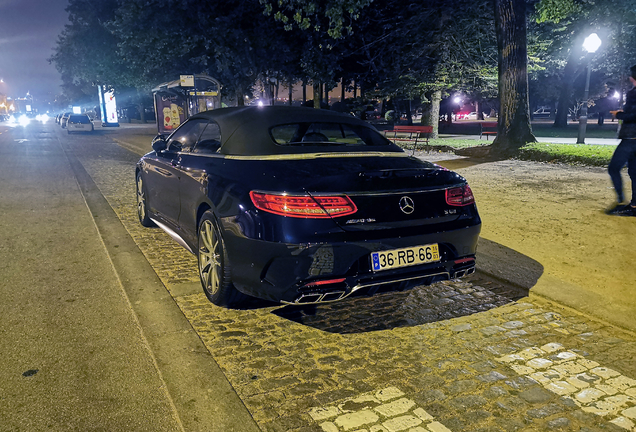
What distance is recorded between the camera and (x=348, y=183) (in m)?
3.46

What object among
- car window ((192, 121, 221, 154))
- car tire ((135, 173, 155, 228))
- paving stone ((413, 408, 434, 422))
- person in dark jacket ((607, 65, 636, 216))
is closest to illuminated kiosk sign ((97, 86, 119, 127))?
Answer: car tire ((135, 173, 155, 228))

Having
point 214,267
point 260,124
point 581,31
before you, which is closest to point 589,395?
point 214,267

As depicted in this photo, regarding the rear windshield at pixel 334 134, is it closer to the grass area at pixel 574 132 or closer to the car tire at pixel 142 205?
the car tire at pixel 142 205

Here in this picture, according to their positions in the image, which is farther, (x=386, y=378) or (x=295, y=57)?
(x=295, y=57)

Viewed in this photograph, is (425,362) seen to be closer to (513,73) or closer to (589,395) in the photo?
(589,395)

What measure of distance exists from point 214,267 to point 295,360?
1.19 meters

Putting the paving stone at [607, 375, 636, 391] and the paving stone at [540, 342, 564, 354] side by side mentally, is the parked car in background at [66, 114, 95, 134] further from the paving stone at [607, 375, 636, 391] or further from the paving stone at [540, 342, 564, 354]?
the paving stone at [607, 375, 636, 391]

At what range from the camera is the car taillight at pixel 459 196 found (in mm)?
3796

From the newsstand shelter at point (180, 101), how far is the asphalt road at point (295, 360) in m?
18.1

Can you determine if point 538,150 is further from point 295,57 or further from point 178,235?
point 295,57

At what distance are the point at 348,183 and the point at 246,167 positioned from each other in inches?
35.6

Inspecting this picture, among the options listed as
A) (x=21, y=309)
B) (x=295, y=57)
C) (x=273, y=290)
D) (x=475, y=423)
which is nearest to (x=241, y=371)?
(x=273, y=290)

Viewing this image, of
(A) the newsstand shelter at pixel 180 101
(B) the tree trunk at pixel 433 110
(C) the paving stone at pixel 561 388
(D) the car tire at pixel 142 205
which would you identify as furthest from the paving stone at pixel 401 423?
(B) the tree trunk at pixel 433 110

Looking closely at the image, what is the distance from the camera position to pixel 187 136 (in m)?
5.68
